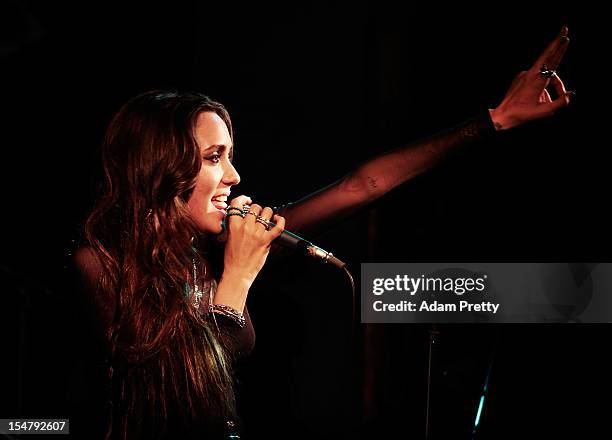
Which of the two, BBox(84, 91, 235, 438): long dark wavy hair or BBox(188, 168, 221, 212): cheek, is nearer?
BBox(84, 91, 235, 438): long dark wavy hair

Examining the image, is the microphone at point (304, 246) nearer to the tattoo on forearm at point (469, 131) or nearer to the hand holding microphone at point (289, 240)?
the hand holding microphone at point (289, 240)

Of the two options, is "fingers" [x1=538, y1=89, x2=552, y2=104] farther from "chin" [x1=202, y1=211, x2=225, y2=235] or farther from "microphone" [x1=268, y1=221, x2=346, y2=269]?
"chin" [x1=202, y1=211, x2=225, y2=235]

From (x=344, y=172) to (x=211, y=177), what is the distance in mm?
891

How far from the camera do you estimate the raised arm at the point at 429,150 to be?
56.3 inches

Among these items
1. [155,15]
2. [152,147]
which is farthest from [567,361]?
[155,15]

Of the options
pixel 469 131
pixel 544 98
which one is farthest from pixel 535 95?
pixel 469 131

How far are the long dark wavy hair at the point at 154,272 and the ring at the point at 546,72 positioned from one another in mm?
827

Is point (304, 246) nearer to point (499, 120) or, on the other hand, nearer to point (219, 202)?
point (219, 202)

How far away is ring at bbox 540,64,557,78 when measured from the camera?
141 centimetres

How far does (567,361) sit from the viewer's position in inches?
75.6

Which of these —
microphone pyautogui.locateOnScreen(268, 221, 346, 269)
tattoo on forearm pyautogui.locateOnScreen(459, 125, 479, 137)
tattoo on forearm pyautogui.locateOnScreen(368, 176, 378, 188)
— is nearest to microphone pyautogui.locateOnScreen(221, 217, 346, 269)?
microphone pyautogui.locateOnScreen(268, 221, 346, 269)

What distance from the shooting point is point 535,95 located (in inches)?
57.0

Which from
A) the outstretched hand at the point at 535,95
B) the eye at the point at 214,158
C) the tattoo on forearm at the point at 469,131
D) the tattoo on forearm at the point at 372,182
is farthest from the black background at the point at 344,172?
the eye at the point at 214,158

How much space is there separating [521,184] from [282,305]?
3.09 feet
